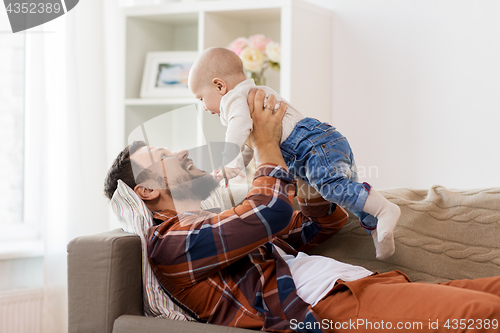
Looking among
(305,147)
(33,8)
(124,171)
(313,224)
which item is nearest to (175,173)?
(124,171)

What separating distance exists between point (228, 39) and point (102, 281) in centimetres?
176

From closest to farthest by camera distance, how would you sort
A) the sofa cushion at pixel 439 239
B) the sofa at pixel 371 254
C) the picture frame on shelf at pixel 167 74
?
the sofa at pixel 371 254 → the sofa cushion at pixel 439 239 → the picture frame on shelf at pixel 167 74

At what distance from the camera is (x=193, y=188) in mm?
1362

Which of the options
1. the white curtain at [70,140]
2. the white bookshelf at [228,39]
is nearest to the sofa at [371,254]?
the white bookshelf at [228,39]

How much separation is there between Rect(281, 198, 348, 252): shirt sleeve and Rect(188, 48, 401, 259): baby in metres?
0.10

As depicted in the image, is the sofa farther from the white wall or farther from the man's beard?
the white wall

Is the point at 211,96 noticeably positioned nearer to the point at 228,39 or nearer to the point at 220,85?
the point at 220,85

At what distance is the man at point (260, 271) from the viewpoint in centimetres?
108

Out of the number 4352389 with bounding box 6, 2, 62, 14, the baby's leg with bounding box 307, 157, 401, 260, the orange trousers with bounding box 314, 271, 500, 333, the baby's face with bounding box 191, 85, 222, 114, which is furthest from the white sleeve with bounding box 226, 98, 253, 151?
the number 4352389 with bounding box 6, 2, 62, 14

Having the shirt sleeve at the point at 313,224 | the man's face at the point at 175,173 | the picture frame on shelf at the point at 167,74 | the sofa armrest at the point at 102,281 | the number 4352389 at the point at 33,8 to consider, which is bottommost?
the sofa armrest at the point at 102,281

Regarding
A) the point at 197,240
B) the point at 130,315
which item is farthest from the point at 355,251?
the point at 130,315

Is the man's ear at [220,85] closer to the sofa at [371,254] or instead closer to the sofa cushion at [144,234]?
the sofa cushion at [144,234]

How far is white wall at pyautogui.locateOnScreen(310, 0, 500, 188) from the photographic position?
2176mm

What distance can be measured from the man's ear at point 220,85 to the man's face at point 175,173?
247 mm
